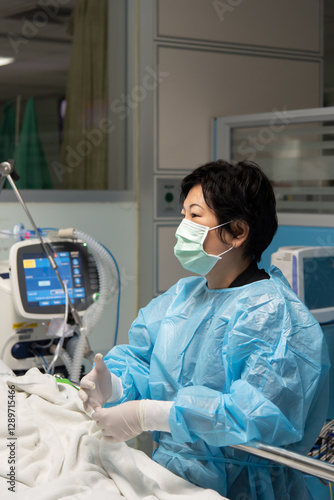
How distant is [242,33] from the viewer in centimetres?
369

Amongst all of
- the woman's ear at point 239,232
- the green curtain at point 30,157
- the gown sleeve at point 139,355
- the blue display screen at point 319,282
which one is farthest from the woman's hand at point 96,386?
the green curtain at point 30,157

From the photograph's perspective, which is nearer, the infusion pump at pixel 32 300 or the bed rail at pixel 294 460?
the bed rail at pixel 294 460

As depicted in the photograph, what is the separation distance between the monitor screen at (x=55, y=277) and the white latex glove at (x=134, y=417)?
→ 3.01 feet

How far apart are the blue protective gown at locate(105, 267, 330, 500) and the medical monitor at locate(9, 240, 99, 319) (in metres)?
0.67

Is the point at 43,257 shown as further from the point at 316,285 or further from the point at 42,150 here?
the point at 42,150

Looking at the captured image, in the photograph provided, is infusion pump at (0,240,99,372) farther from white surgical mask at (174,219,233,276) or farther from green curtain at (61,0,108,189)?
green curtain at (61,0,108,189)

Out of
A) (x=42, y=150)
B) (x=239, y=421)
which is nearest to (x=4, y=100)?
(x=42, y=150)

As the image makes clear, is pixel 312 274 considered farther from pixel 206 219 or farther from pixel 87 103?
pixel 87 103

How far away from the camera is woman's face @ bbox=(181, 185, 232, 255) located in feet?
5.08

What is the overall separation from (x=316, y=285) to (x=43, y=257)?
3.46ft

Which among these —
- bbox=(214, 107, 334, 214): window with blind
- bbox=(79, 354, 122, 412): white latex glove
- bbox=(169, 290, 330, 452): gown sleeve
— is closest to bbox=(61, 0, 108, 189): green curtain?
bbox=(214, 107, 334, 214): window with blind

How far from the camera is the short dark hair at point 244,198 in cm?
150

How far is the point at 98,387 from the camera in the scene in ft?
4.67

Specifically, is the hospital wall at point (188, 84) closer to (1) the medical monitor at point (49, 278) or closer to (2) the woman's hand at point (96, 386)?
(1) the medical monitor at point (49, 278)
